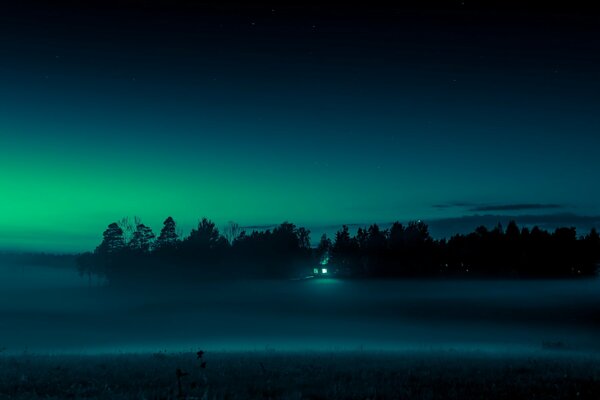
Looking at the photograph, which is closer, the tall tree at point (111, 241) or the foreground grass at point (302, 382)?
the foreground grass at point (302, 382)

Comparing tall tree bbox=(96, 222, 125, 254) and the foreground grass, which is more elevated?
tall tree bbox=(96, 222, 125, 254)

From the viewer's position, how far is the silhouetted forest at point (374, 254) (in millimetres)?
152750

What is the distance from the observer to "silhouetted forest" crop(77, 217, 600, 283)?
501ft

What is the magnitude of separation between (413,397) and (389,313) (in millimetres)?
77932

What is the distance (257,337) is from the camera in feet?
191

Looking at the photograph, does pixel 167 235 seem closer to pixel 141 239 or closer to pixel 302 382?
pixel 141 239

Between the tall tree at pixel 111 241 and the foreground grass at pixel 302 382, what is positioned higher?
the tall tree at pixel 111 241

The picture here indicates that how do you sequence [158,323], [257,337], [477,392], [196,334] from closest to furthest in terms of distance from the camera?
[477,392], [257,337], [196,334], [158,323]

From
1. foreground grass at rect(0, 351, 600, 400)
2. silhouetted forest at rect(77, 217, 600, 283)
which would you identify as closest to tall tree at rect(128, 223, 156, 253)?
silhouetted forest at rect(77, 217, 600, 283)

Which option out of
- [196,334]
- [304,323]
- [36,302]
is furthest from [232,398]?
[36,302]

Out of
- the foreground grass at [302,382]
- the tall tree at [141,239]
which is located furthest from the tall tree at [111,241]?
the foreground grass at [302,382]

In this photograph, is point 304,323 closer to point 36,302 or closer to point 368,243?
point 36,302

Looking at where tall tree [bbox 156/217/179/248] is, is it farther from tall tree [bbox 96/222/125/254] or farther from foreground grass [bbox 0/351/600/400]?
foreground grass [bbox 0/351/600/400]

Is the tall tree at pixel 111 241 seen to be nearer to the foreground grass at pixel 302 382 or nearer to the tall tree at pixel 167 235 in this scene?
the tall tree at pixel 167 235
